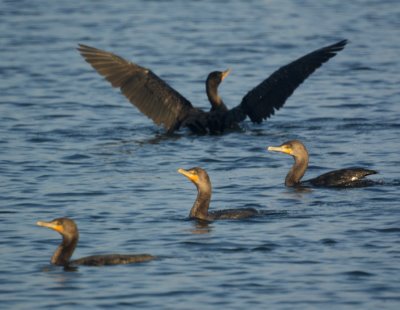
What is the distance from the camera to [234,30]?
1228 inches

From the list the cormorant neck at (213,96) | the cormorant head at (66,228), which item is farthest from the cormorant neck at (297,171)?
the cormorant head at (66,228)

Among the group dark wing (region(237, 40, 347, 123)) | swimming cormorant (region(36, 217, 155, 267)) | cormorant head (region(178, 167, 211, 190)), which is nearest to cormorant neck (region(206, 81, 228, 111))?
dark wing (region(237, 40, 347, 123))

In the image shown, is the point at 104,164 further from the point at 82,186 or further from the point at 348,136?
the point at 348,136

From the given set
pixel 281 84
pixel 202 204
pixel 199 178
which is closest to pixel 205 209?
pixel 202 204

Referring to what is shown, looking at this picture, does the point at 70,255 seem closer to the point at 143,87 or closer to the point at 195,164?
the point at 195,164

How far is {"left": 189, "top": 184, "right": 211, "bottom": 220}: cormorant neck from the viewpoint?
13.6m

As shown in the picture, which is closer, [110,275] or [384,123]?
[110,275]

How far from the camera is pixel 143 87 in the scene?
19.1m

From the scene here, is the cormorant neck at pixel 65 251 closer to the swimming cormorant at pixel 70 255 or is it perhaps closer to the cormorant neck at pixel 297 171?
the swimming cormorant at pixel 70 255

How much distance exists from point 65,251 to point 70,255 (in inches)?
2.5

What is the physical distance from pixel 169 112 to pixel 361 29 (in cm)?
1221

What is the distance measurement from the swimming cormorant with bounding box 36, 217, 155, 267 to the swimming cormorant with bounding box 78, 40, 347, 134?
728 centimetres

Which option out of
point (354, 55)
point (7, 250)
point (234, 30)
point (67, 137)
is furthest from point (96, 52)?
point (234, 30)

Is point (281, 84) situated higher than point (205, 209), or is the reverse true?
point (281, 84)
